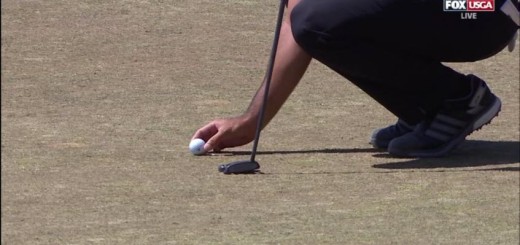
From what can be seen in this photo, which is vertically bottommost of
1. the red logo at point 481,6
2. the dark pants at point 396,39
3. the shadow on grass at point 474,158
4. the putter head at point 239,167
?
the shadow on grass at point 474,158

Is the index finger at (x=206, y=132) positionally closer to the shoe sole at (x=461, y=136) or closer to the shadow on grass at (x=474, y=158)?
the shadow on grass at (x=474, y=158)

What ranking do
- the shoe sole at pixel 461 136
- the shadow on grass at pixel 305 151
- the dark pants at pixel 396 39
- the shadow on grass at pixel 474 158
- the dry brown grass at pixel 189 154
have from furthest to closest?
the shadow on grass at pixel 305 151
the shoe sole at pixel 461 136
the shadow on grass at pixel 474 158
the dark pants at pixel 396 39
the dry brown grass at pixel 189 154

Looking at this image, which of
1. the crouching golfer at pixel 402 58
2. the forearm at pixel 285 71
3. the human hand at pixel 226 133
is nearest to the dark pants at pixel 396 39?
the crouching golfer at pixel 402 58

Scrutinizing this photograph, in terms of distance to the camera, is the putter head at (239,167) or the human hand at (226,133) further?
the human hand at (226,133)

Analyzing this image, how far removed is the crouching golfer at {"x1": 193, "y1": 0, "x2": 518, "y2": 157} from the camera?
16.8ft

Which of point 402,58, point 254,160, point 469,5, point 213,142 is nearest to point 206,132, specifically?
point 213,142

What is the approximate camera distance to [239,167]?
511 cm

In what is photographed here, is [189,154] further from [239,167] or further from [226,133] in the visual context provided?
[239,167]

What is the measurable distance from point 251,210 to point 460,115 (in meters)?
1.22

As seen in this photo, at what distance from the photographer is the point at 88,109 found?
20.3 feet

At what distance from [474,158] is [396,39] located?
607mm

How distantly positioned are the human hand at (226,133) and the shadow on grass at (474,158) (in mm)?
525

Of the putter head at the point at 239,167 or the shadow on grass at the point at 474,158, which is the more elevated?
the putter head at the point at 239,167

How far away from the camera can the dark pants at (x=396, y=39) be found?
16.7ft
